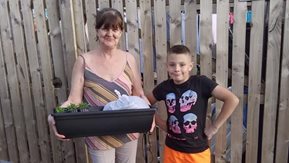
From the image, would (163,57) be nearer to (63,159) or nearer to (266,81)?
(266,81)

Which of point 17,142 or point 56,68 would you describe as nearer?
point 56,68

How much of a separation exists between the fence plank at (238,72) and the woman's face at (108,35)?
1.04m

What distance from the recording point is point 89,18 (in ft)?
9.23

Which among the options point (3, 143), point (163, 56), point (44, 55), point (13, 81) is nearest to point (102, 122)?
point (163, 56)

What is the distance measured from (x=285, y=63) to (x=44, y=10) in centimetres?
221

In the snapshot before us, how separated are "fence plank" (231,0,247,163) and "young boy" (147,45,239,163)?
0.55 metres

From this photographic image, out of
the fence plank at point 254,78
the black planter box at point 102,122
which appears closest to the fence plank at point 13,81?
the black planter box at point 102,122

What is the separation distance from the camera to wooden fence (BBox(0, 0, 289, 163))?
2.51 metres

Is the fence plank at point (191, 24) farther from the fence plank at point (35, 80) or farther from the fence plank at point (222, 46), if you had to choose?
the fence plank at point (35, 80)

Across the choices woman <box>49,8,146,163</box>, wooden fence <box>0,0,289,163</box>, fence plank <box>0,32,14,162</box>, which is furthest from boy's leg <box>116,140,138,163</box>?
fence plank <box>0,32,14,162</box>

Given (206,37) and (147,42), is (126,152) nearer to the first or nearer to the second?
(147,42)

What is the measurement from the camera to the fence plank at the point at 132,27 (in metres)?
2.69

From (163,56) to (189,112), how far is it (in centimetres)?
75

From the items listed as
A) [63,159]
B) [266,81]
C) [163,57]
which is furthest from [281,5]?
[63,159]
